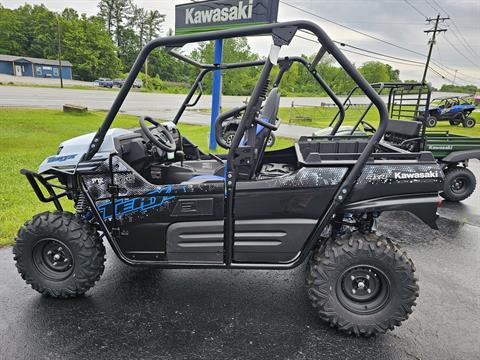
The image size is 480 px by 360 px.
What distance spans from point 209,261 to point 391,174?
1.36 m

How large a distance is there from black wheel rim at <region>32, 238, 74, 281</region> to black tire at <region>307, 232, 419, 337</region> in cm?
179

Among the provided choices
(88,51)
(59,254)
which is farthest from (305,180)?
(88,51)

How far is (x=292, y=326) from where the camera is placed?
8.16 feet

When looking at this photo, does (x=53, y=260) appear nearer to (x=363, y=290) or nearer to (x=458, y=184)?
(x=363, y=290)

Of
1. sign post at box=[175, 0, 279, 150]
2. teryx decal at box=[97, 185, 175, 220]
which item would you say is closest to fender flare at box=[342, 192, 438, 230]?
teryx decal at box=[97, 185, 175, 220]

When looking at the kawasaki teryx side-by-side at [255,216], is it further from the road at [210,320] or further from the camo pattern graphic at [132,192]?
the road at [210,320]

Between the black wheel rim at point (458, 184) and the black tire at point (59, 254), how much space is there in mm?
5556

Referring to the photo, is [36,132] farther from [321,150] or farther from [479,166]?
[479,166]

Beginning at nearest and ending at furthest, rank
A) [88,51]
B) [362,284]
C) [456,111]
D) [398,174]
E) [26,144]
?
[398,174] → [362,284] → [26,144] → [456,111] → [88,51]

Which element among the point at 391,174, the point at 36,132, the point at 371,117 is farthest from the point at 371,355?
the point at 371,117

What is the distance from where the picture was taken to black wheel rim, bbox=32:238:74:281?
2.70 metres

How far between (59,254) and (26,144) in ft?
Result: 21.7

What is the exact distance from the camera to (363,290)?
8.16 ft

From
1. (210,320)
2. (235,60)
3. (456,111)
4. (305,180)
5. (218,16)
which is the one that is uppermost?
(235,60)
